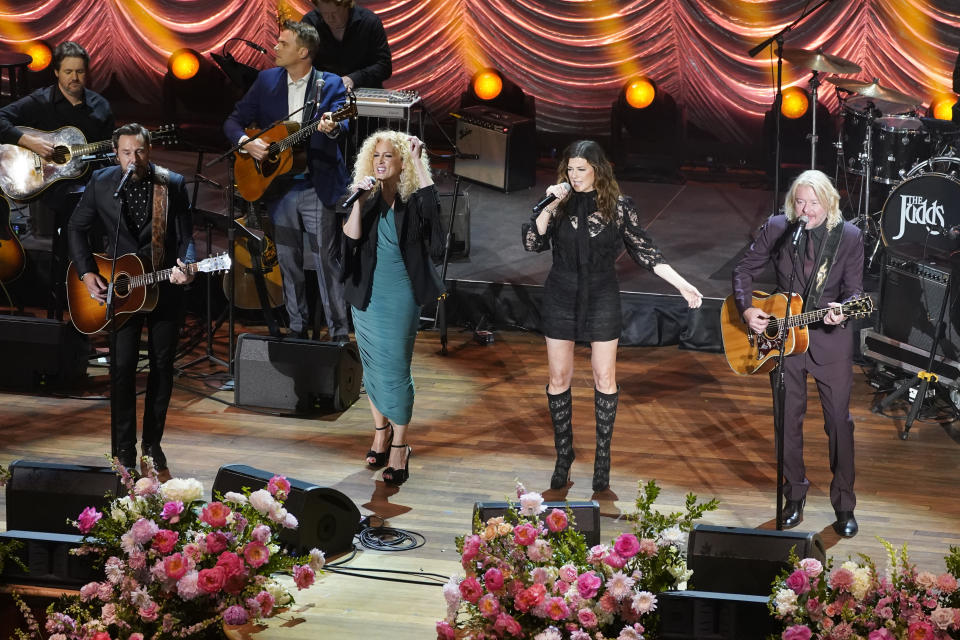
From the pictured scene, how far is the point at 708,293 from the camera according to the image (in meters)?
8.49

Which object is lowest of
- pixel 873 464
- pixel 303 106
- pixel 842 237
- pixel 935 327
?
pixel 873 464

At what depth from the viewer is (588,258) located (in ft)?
18.8

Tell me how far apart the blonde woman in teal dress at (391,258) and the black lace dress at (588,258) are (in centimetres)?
52

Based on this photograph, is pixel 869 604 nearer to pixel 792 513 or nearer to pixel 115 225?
pixel 792 513

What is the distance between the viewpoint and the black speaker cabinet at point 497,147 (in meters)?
10.1

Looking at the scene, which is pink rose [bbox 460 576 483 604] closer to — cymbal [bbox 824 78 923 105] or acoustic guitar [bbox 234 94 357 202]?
acoustic guitar [bbox 234 94 357 202]

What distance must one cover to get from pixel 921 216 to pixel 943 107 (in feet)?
9.82

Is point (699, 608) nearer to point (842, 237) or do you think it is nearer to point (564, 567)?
point (564, 567)

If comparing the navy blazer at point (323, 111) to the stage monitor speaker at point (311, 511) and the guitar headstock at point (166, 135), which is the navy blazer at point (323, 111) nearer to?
the guitar headstock at point (166, 135)

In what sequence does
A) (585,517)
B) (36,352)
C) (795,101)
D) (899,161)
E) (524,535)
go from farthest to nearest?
(795,101) < (899,161) < (36,352) < (585,517) < (524,535)

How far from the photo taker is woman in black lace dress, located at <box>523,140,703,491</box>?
569 cm

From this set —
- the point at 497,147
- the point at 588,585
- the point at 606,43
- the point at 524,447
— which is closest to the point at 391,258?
the point at 524,447

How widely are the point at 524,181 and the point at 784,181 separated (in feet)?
7.51

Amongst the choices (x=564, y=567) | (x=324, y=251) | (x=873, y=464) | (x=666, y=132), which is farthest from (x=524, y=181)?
(x=564, y=567)
